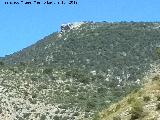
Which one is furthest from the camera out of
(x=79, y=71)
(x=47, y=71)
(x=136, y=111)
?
(x=79, y=71)

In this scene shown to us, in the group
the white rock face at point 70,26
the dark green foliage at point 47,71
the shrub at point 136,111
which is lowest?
the shrub at point 136,111

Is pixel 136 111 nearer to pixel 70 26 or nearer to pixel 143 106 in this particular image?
pixel 143 106

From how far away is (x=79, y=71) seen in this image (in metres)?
93.4

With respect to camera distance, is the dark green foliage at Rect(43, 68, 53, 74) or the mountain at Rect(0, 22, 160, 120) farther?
the dark green foliage at Rect(43, 68, 53, 74)

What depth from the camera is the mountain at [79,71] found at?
235 feet

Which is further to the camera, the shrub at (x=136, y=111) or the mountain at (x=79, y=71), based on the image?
the mountain at (x=79, y=71)

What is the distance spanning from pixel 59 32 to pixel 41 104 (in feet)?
262

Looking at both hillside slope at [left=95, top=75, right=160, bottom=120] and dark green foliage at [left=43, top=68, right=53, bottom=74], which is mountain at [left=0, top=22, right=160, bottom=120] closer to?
dark green foliage at [left=43, top=68, right=53, bottom=74]

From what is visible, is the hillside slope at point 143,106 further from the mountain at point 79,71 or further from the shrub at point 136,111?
the mountain at point 79,71

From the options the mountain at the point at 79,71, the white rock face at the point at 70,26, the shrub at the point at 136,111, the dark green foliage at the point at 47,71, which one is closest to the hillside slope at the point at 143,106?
the shrub at the point at 136,111

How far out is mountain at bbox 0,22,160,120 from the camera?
71625mm

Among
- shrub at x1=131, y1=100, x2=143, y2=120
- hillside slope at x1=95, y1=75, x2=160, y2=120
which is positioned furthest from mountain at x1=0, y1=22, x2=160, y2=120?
shrub at x1=131, y1=100, x2=143, y2=120

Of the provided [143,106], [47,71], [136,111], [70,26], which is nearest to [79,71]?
[47,71]

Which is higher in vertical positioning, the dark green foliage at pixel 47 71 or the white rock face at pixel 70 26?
the white rock face at pixel 70 26
